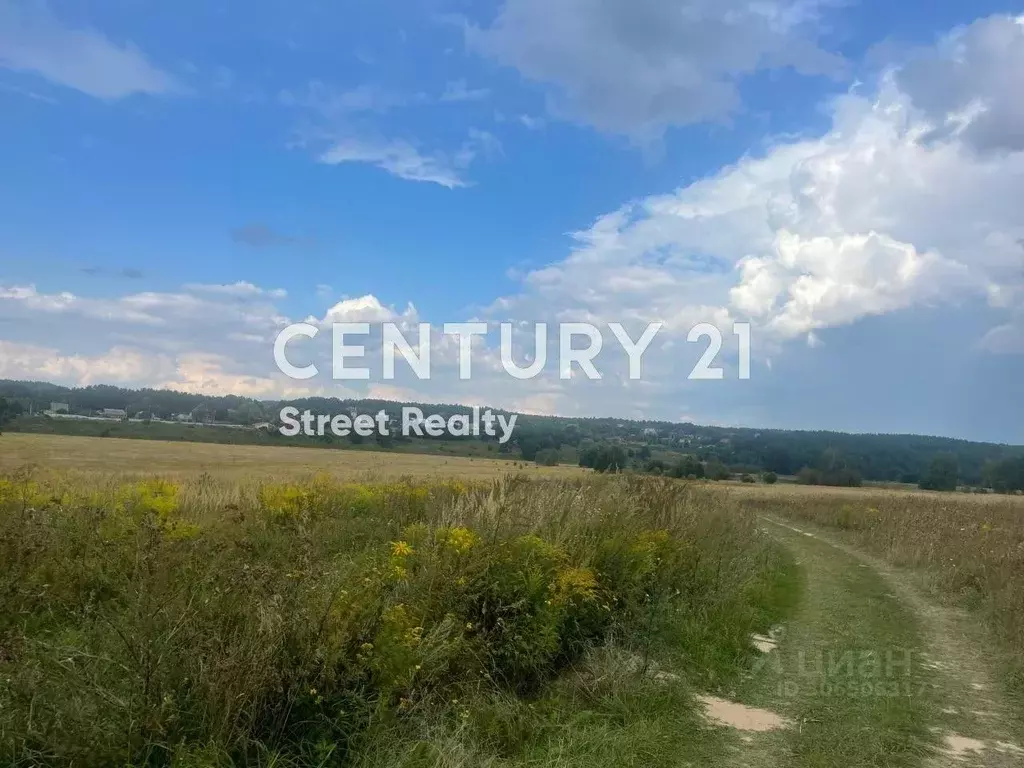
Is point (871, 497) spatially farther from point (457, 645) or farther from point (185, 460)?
point (185, 460)

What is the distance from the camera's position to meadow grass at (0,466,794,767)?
4246 mm

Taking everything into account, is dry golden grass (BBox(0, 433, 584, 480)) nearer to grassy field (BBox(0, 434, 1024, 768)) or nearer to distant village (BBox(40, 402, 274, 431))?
distant village (BBox(40, 402, 274, 431))

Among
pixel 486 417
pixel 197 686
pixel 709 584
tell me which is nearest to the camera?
pixel 197 686

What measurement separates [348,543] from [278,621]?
16.5 feet

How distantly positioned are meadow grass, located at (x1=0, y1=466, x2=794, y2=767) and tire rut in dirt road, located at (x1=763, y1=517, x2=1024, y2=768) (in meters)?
1.91

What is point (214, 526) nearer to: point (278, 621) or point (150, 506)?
point (150, 506)

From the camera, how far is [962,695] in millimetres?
7152

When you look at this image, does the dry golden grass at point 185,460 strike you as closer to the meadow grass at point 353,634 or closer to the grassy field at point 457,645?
the grassy field at point 457,645

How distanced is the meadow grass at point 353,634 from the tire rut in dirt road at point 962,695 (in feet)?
6.28

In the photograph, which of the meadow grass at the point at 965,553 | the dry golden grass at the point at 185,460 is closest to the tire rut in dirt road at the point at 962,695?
the meadow grass at the point at 965,553

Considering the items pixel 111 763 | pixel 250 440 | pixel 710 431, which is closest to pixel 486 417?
pixel 710 431

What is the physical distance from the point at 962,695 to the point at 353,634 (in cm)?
589

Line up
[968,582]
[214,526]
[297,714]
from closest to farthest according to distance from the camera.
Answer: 1. [297,714]
2. [214,526]
3. [968,582]

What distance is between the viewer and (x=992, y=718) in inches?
258
